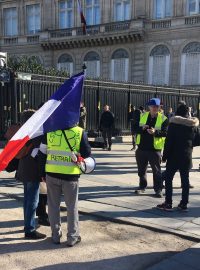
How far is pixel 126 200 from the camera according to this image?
716cm

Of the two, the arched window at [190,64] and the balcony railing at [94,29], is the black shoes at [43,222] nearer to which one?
the arched window at [190,64]

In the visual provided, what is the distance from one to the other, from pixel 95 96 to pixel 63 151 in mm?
13188

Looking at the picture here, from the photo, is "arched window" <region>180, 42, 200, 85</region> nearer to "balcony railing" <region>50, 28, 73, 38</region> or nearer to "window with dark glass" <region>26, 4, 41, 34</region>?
"balcony railing" <region>50, 28, 73, 38</region>

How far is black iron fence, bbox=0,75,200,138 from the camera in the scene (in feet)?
47.7

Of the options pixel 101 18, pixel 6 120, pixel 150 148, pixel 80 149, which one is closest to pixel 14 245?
pixel 80 149

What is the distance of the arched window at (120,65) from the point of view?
1316 inches

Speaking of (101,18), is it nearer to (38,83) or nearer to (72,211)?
(38,83)

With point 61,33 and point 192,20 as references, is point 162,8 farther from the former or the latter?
point 61,33

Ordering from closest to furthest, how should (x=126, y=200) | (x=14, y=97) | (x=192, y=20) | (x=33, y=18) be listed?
(x=126, y=200)
(x=14, y=97)
(x=192, y=20)
(x=33, y=18)

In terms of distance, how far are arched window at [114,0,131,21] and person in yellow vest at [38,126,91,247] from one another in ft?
98.9

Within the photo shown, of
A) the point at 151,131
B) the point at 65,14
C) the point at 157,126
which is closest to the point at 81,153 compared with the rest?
the point at 151,131

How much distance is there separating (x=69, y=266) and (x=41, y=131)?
1546 millimetres

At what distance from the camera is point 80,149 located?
4844 mm

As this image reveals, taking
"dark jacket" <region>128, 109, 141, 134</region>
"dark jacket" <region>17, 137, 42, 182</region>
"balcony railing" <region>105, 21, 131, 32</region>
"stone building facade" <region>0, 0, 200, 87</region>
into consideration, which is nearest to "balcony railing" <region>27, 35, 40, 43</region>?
"stone building facade" <region>0, 0, 200, 87</region>
